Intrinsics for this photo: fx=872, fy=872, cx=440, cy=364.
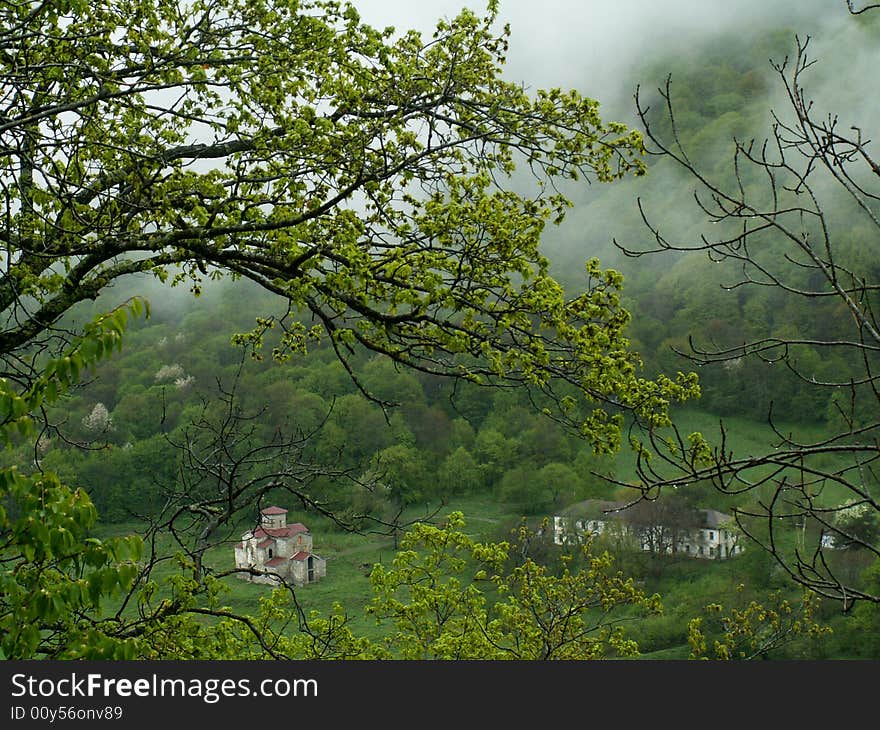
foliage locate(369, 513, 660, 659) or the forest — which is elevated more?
the forest

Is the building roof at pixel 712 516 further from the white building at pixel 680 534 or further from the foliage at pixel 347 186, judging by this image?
the foliage at pixel 347 186

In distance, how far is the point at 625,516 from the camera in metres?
73.7

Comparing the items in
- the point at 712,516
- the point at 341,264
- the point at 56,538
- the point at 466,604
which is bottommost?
the point at 466,604

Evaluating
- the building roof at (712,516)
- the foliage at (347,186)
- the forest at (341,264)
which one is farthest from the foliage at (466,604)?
the building roof at (712,516)

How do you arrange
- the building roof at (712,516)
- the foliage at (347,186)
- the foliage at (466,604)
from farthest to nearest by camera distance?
the building roof at (712,516) → the foliage at (466,604) → the foliage at (347,186)

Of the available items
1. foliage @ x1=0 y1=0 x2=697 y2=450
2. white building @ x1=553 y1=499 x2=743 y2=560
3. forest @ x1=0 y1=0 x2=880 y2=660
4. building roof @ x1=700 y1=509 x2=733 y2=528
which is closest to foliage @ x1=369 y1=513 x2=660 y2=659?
forest @ x1=0 y1=0 x2=880 y2=660

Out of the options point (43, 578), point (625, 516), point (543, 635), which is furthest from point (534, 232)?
point (625, 516)

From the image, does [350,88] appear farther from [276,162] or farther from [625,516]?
[625,516]

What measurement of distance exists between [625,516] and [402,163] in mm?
70008

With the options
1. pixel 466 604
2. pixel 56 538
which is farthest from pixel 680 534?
pixel 56 538

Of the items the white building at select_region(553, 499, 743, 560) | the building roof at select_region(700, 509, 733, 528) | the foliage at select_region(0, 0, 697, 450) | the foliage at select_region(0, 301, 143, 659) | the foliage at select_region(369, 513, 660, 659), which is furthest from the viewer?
the building roof at select_region(700, 509, 733, 528)

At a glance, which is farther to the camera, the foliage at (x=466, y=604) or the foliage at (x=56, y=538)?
the foliage at (x=466, y=604)

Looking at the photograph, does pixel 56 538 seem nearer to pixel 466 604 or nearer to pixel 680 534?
pixel 466 604

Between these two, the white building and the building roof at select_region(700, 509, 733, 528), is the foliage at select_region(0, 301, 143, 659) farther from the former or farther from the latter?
the building roof at select_region(700, 509, 733, 528)
